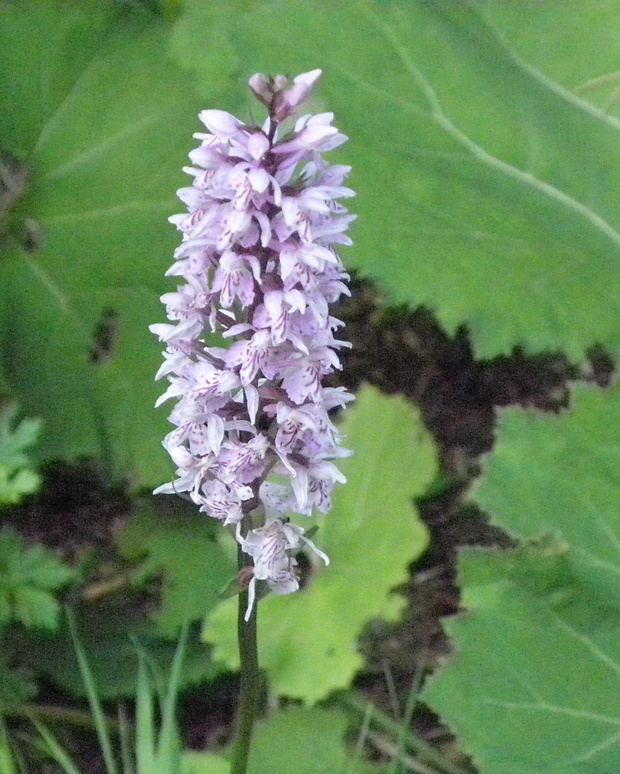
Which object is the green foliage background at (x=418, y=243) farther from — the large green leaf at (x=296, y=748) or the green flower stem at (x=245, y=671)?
the green flower stem at (x=245, y=671)

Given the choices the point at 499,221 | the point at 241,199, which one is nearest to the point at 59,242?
the point at 499,221

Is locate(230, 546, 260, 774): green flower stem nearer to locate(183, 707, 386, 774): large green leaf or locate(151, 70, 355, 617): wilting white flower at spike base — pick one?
locate(151, 70, 355, 617): wilting white flower at spike base

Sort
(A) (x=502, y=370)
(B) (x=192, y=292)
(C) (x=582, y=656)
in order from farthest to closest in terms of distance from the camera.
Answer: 1. (A) (x=502, y=370)
2. (C) (x=582, y=656)
3. (B) (x=192, y=292)

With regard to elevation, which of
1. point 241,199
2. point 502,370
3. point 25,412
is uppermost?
point 241,199

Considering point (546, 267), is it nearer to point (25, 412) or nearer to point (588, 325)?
point (588, 325)

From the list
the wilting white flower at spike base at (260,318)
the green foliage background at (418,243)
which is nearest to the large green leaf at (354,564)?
the green foliage background at (418,243)
